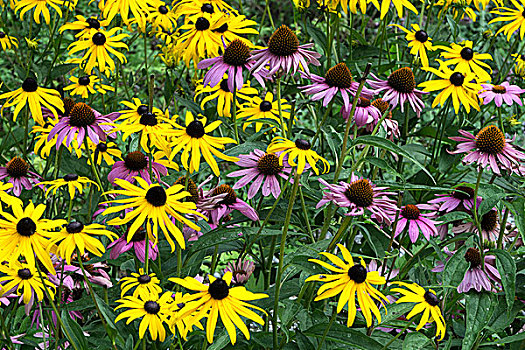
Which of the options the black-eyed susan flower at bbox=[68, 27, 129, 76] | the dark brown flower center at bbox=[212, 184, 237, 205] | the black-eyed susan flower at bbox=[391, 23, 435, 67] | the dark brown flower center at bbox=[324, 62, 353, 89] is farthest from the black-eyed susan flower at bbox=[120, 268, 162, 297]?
the black-eyed susan flower at bbox=[391, 23, 435, 67]

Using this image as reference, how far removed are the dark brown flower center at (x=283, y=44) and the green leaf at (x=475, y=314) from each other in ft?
2.10

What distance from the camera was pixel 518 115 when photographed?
82.4 inches

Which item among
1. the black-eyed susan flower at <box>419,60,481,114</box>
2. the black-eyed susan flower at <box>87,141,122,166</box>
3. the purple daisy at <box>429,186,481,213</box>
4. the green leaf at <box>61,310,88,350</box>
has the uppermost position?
the black-eyed susan flower at <box>419,60,481,114</box>

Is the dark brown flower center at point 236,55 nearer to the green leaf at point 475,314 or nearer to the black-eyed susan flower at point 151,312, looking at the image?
the black-eyed susan flower at point 151,312

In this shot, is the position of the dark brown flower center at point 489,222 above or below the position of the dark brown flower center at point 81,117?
above

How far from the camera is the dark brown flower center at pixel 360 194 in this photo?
1.12 metres

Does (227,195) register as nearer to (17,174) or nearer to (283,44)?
(283,44)

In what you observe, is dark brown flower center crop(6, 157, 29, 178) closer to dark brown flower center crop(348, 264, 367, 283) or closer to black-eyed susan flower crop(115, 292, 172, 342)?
black-eyed susan flower crop(115, 292, 172, 342)

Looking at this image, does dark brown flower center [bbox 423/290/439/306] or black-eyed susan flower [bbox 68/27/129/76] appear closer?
dark brown flower center [bbox 423/290/439/306]

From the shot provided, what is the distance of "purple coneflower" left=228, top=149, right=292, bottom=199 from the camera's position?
1262 millimetres

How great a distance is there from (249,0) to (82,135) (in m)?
3.53

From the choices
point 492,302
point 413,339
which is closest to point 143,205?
point 413,339

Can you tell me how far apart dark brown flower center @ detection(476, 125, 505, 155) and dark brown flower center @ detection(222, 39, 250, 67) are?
1.87ft

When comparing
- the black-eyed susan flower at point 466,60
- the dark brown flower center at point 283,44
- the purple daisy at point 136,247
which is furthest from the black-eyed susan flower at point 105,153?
the black-eyed susan flower at point 466,60
